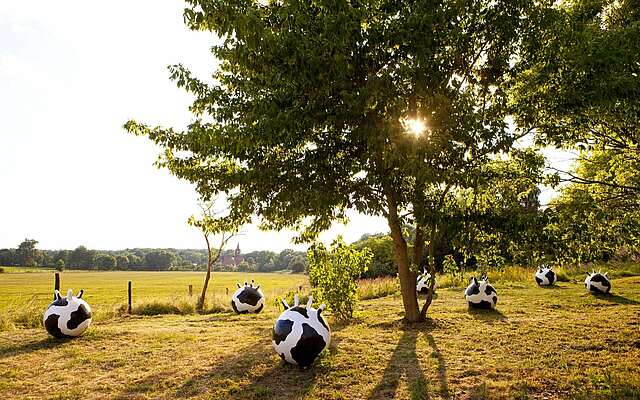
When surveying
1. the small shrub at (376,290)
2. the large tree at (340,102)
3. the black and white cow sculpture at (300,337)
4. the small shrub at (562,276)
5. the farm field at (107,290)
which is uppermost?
the large tree at (340,102)

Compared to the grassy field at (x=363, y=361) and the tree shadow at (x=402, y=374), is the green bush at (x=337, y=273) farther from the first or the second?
the tree shadow at (x=402, y=374)

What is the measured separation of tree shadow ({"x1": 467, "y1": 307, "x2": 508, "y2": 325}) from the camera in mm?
12220

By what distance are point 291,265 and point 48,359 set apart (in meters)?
100

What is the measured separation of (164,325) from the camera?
45.2 ft

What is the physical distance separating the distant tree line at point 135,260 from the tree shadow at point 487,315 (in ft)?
224

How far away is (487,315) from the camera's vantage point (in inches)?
510

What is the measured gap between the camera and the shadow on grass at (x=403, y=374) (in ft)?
20.1

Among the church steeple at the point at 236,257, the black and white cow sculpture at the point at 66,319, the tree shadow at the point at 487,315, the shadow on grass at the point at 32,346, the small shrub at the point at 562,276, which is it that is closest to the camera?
the shadow on grass at the point at 32,346

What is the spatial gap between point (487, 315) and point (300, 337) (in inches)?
312

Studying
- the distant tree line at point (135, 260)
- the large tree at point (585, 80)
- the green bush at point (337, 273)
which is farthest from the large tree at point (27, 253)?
the large tree at point (585, 80)

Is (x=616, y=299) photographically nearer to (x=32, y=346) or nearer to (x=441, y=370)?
(x=441, y=370)

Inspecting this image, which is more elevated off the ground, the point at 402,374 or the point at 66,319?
the point at 66,319

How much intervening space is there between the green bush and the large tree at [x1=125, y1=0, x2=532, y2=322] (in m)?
2.59

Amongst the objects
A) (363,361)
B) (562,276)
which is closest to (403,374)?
(363,361)
